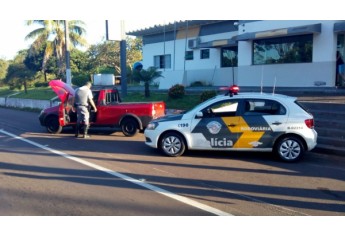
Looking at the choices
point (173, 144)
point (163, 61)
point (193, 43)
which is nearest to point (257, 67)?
point (193, 43)

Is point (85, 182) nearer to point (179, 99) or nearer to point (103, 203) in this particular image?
point (103, 203)

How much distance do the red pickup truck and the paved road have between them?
7.39ft

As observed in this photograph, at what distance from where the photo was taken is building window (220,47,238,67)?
2388 centimetres

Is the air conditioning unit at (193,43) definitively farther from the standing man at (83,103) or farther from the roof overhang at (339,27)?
the standing man at (83,103)

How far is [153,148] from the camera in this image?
31.8 ft

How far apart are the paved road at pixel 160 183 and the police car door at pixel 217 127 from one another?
40cm

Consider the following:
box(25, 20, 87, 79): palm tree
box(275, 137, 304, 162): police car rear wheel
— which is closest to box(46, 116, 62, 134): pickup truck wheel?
box(275, 137, 304, 162): police car rear wheel

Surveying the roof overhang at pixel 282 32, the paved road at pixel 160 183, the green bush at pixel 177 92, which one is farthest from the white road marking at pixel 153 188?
the roof overhang at pixel 282 32

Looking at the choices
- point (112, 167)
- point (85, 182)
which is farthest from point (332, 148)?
point (85, 182)

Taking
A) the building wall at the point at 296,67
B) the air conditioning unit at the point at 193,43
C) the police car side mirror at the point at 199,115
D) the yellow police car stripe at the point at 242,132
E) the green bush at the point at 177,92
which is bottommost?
the yellow police car stripe at the point at 242,132

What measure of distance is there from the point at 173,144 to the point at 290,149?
2770 millimetres

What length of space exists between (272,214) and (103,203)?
8.19ft

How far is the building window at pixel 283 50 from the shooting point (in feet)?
58.1

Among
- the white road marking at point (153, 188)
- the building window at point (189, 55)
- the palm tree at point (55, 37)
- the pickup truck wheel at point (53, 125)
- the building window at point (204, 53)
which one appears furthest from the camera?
the palm tree at point (55, 37)
